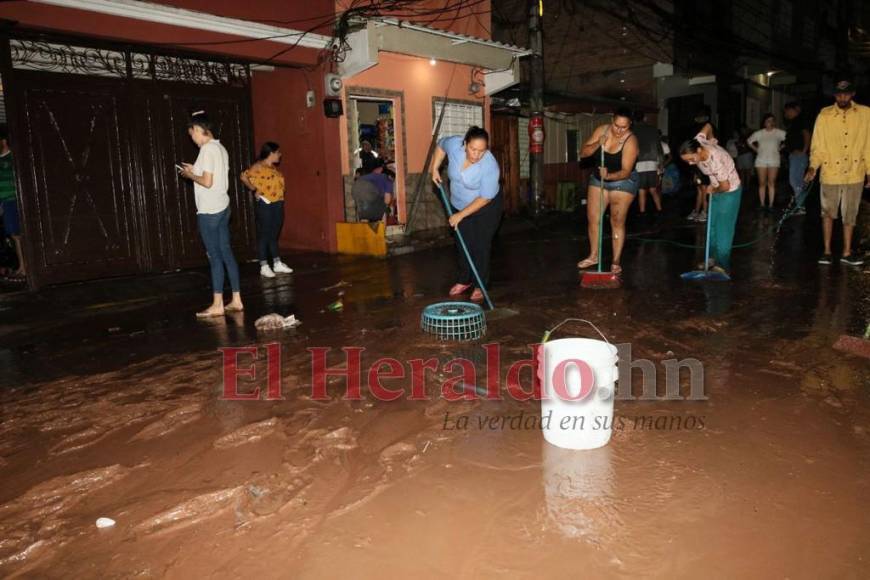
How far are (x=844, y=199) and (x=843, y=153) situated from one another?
560mm

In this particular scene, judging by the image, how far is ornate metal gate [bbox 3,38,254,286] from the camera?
25.8 feet

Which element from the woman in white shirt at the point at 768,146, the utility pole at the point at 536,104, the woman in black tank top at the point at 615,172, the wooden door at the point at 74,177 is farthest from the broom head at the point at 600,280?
the woman in white shirt at the point at 768,146

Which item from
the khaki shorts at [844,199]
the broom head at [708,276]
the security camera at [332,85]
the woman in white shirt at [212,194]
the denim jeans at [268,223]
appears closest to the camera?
the woman in white shirt at [212,194]

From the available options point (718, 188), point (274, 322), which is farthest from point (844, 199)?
point (274, 322)

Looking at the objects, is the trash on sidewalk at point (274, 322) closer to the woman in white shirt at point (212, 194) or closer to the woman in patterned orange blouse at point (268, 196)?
the woman in white shirt at point (212, 194)

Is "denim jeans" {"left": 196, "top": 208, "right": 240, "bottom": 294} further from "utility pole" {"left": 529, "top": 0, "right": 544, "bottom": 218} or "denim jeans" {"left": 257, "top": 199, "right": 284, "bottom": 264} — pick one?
"utility pole" {"left": 529, "top": 0, "right": 544, "bottom": 218}

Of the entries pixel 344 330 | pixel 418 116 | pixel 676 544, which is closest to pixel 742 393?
pixel 676 544

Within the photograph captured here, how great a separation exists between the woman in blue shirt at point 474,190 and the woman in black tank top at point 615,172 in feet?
4.90

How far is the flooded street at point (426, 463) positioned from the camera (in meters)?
2.34

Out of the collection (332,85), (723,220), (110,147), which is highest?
(332,85)

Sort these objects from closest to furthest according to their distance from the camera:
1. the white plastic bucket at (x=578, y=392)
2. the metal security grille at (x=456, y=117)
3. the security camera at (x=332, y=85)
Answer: the white plastic bucket at (x=578, y=392) < the security camera at (x=332, y=85) < the metal security grille at (x=456, y=117)

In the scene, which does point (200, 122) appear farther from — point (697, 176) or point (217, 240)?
point (697, 176)

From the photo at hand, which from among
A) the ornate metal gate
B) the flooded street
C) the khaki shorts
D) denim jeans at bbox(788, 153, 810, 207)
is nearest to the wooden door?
the ornate metal gate

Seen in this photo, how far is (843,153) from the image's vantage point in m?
7.22
